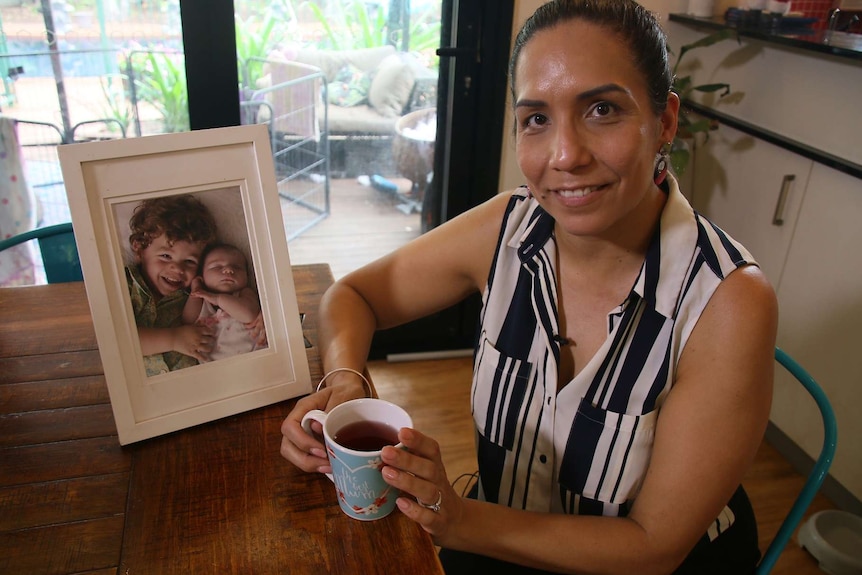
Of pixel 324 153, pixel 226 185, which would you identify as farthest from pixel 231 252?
pixel 324 153

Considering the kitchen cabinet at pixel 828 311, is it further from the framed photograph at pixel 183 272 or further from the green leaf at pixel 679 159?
the framed photograph at pixel 183 272

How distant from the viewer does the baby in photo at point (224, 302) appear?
2.99 feet

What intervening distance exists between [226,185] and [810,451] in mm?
2000

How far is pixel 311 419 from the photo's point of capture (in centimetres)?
88

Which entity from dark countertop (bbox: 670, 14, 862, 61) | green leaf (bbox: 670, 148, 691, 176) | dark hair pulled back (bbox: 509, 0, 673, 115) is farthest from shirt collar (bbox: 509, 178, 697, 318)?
green leaf (bbox: 670, 148, 691, 176)

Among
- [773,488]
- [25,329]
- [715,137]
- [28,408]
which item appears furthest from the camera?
[715,137]

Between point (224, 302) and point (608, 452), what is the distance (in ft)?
1.90

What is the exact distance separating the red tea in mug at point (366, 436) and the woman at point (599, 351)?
0.05m

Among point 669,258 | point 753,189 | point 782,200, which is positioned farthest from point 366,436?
point 753,189

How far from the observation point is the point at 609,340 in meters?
0.98

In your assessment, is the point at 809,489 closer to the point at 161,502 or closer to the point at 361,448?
the point at 361,448

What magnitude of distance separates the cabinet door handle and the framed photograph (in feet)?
5.83

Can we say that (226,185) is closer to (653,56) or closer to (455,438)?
(653,56)

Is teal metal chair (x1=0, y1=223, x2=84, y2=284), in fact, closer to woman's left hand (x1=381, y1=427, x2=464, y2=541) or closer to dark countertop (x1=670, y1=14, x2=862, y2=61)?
woman's left hand (x1=381, y1=427, x2=464, y2=541)
